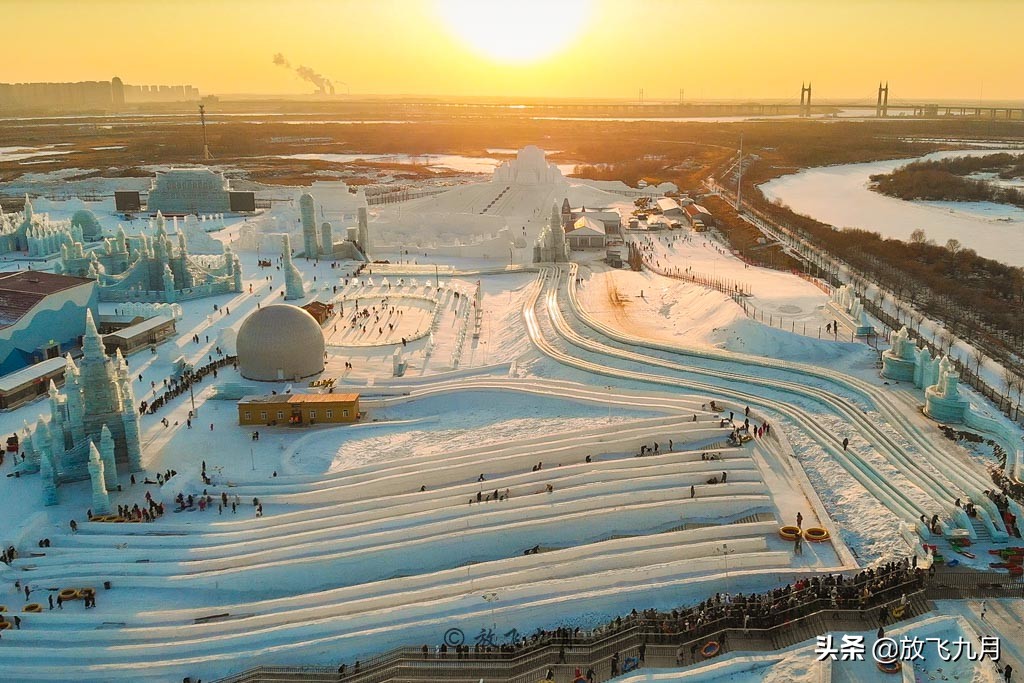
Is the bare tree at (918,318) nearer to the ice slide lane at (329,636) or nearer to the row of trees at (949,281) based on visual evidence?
the row of trees at (949,281)

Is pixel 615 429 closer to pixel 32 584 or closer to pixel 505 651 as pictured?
pixel 505 651

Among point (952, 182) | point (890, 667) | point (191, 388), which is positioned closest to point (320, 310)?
point (191, 388)

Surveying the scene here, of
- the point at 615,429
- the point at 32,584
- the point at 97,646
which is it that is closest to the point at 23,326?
the point at 32,584

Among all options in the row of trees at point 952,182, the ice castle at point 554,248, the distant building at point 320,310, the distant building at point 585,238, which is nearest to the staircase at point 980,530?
the distant building at point 320,310

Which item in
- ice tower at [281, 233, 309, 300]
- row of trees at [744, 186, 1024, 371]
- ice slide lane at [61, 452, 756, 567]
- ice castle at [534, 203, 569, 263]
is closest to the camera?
ice slide lane at [61, 452, 756, 567]

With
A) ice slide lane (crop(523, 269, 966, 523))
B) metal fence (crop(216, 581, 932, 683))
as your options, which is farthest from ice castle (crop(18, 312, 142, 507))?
ice slide lane (crop(523, 269, 966, 523))

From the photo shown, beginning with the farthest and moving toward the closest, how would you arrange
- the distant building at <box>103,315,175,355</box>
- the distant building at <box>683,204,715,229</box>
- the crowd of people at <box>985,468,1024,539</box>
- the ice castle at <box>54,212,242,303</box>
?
the distant building at <box>683,204,715,229</box> < the ice castle at <box>54,212,242,303</box> < the distant building at <box>103,315,175,355</box> < the crowd of people at <box>985,468,1024,539</box>

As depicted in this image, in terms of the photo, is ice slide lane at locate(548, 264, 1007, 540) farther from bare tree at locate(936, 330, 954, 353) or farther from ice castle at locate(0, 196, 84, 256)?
ice castle at locate(0, 196, 84, 256)
